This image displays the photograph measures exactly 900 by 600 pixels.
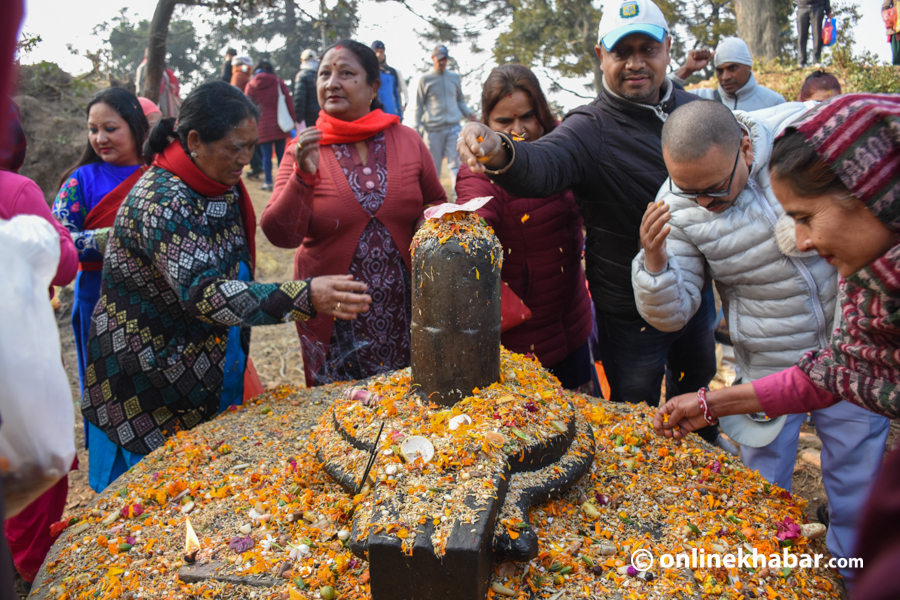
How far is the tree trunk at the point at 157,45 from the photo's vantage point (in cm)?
631

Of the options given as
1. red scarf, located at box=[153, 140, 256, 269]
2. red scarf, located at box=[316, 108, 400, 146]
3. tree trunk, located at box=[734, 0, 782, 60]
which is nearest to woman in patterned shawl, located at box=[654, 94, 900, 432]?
red scarf, located at box=[316, 108, 400, 146]

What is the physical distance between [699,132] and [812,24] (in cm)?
1215

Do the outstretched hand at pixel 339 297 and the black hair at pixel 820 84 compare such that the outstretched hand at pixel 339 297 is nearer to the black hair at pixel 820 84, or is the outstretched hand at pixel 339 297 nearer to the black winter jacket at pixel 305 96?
the black hair at pixel 820 84

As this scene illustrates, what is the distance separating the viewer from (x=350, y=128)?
3459 mm

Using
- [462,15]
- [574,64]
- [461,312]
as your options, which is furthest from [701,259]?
[462,15]

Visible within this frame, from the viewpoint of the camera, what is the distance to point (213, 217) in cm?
302

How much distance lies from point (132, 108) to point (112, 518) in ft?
9.26

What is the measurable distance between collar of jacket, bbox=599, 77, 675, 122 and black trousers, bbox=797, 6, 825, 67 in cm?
1114

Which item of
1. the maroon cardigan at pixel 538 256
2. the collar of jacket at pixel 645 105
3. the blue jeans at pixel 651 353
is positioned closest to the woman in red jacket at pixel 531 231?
the maroon cardigan at pixel 538 256

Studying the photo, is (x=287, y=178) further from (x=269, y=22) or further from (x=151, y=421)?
(x=269, y=22)

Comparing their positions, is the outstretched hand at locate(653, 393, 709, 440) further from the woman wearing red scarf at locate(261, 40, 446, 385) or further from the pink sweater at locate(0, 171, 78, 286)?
the pink sweater at locate(0, 171, 78, 286)

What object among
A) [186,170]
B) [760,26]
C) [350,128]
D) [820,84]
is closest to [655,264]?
[350,128]

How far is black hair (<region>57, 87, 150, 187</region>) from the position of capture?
12.6ft

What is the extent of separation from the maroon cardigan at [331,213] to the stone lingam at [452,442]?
3.61 feet
